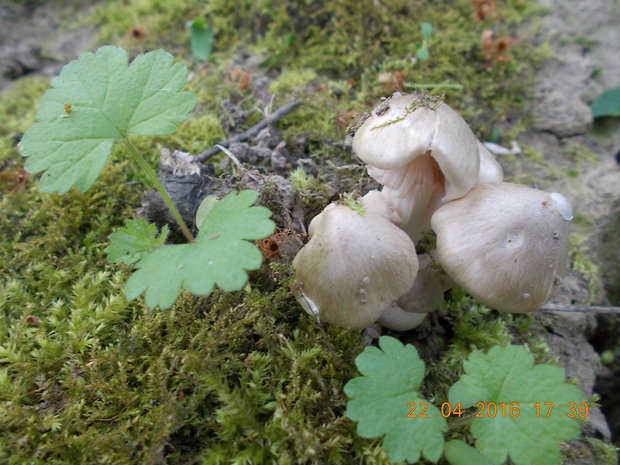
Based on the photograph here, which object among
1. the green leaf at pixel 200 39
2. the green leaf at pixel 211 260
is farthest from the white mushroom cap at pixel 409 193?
the green leaf at pixel 200 39

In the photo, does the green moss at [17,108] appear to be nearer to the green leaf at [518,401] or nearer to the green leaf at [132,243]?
the green leaf at [132,243]

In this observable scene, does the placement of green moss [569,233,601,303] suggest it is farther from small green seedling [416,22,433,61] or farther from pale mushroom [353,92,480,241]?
small green seedling [416,22,433,61]

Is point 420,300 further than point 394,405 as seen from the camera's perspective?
Yes

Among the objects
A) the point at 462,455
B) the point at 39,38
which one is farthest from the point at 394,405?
the point at 39,38

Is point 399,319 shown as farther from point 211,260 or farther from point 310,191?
point 211,260

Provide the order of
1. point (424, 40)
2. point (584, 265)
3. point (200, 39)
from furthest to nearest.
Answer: point (200, 39) → point (424, 40) → point (584, 265)

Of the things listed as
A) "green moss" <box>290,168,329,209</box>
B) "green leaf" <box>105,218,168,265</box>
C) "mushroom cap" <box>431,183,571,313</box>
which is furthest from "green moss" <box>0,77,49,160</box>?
"mushroom cap" <box>431,183,571,313</box>

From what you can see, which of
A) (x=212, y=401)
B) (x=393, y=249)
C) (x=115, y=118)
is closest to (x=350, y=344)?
(x=393, y=249)
